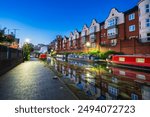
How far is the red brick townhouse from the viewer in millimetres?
37822

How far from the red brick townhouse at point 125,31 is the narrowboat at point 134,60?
7089mm

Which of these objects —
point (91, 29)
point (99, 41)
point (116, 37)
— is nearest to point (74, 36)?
point (91, 29)

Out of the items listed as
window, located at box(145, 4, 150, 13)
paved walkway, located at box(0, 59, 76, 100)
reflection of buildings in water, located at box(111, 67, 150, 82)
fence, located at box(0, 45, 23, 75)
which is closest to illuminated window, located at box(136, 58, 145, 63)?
reflection of buildings in water, located at box(111, 67, 150, 82)

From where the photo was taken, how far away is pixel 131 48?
38875 millimetres

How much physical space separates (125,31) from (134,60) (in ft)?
75.6

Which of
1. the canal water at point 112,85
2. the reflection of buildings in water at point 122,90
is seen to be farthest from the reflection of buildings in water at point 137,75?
the reflection of buildings in water at point 122,90

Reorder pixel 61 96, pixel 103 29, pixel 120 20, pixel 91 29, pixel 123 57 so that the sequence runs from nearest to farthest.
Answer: pixel 61 96 < pixel 123 57 < pixel 120 20 < pixel 103 29 < pixel 91 29

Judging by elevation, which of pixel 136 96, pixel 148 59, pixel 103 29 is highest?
pixel 103 29

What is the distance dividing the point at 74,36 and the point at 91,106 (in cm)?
8695

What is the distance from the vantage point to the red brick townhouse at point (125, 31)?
37.8 meters

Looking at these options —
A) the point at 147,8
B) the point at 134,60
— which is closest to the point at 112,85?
the point at 134,60

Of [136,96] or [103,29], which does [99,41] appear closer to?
[103,29]

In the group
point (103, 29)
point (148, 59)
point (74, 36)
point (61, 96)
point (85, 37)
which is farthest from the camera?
point (74, 36)

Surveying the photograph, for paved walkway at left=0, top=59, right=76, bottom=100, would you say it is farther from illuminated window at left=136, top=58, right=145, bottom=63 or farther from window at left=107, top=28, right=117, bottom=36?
window at left=107, top=28, right=117, bottom=36
